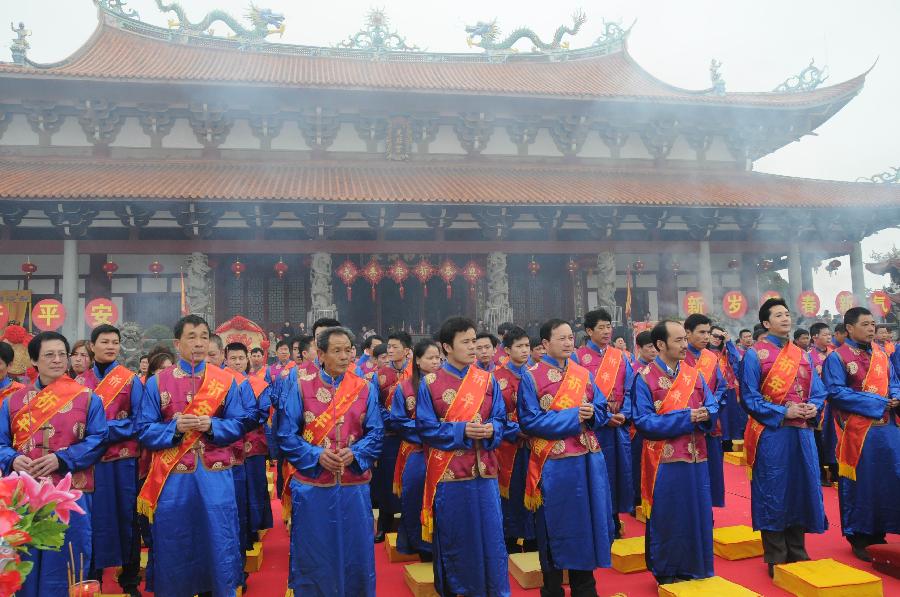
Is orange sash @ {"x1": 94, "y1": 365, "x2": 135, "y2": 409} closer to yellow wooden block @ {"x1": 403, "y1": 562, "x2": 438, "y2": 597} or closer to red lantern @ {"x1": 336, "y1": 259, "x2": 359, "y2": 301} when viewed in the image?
yellow wooden block @ {"x1": 403, "y1": 562, "x2": 438, "y2": 597}

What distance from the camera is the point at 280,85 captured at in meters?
12.8

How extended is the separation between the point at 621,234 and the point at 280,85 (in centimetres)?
830

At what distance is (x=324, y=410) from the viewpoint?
3.75 metres

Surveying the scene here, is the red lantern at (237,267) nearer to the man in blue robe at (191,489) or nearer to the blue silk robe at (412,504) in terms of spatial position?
the blue silk robe at (412,504)

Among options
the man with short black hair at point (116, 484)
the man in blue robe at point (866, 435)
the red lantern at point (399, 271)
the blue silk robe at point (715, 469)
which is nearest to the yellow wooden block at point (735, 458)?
the blue silk robe at point (715, 469)

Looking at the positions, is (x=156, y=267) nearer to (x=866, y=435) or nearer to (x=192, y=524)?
(x=192, y=524)

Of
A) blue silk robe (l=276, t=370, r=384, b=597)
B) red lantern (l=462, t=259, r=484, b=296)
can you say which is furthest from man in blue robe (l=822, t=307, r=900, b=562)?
red lantern (l=462, t=259, r=484, b=296)

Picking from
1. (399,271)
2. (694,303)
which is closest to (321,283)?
(399,271)

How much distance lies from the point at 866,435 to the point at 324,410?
4.21 m

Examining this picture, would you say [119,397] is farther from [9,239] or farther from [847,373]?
[9,239]

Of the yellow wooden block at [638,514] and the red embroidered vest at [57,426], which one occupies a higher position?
the red embroidered vest at [57,426]

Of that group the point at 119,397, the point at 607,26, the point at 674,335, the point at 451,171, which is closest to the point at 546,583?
the point at 674,335

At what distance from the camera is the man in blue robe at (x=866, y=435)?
4707 millimetres

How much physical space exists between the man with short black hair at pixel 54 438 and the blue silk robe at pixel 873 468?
538cm
